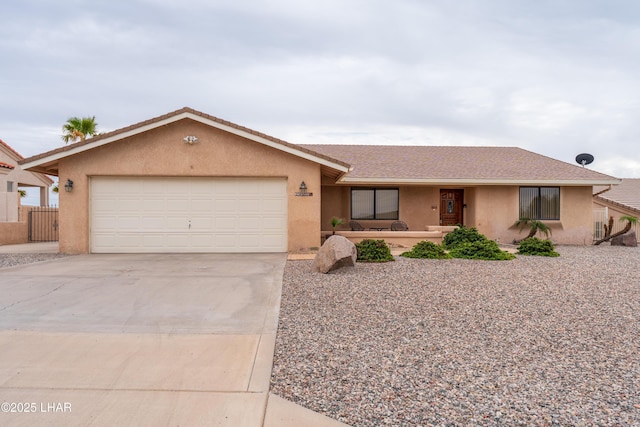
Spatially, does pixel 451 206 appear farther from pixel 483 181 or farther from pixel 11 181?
pixel 11 181

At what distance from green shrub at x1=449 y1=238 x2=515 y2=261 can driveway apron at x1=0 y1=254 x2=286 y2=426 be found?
6644mm

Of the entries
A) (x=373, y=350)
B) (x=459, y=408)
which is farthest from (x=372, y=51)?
(x=459, y=408)

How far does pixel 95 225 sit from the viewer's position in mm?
12492

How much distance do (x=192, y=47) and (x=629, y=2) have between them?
621 inches

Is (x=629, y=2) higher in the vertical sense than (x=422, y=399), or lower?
higher

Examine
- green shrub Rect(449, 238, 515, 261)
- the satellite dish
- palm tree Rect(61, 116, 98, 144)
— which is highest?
palm tree Rect(61, 116, 98, 144)

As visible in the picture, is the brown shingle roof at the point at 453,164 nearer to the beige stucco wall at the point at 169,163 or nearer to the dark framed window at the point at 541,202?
the dark framed window at the point at 541,202

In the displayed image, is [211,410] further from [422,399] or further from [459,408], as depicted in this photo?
[459,408]

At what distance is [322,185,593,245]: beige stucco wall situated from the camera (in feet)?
55.2

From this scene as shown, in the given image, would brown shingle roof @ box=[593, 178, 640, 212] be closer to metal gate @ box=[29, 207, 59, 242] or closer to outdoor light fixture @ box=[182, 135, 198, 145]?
outdoor light fixture @ box=[182, 135, 198, 145]

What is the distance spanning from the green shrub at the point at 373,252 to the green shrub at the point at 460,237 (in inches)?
149

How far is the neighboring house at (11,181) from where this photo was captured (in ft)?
64.6

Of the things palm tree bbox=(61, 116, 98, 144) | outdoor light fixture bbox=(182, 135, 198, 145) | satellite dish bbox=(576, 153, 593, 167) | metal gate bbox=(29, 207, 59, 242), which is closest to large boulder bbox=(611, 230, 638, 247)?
satellite dish bbox=(576, 153, 593, 167)
